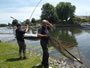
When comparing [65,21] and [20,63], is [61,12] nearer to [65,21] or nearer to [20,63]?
[65,21]

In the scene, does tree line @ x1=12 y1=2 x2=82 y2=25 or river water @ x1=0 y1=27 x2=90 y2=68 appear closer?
river water @ x1=0 y1=27 x2=90 y2=68

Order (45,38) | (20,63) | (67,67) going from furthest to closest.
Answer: (67,67), (20,63), (45,38)

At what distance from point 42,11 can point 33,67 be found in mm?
73625

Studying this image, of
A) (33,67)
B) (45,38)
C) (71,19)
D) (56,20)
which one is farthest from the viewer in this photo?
(56,20)

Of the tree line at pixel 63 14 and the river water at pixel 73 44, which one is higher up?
the tree line at pixel 63 14

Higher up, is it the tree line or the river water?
the tree line

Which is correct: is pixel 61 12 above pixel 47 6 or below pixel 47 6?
below

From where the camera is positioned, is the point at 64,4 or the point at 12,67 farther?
the point at 64,4

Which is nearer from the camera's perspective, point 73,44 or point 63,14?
point 73,44

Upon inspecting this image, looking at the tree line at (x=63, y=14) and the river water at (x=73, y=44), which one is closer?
the river water at (x=73, y=44)

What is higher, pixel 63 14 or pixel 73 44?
pixel 63 14

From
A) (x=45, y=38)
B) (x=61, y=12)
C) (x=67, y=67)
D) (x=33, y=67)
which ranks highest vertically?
(x=61, y=12)

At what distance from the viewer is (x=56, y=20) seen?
73000 mm

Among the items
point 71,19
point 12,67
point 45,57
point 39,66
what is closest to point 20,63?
point 12,67
